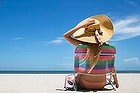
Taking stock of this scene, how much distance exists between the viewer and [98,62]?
871cm

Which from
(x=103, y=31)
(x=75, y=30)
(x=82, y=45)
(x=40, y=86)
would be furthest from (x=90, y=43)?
(x=40, y=86)

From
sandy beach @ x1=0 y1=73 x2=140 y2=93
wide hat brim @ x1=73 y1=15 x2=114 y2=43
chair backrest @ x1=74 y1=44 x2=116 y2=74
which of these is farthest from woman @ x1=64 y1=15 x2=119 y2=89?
sandy beach @ x1=0 y1=73 x2=140 y2=93

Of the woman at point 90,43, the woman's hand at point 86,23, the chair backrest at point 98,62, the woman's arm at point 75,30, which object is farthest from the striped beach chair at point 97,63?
the woman's hand at point 86,23

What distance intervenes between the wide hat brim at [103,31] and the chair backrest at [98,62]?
23 cm

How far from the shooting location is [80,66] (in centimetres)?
885

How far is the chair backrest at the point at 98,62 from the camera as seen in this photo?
8719mm

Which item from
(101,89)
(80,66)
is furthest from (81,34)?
(101,89)

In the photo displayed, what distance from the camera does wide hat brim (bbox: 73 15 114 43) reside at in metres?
8.80

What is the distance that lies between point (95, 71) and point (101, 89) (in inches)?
35.3

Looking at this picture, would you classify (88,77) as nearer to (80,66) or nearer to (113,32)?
(80,66)

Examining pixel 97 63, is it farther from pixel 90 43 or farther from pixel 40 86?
pixel 40 86

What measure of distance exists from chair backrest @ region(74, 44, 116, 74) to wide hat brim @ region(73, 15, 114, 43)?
0.76 feet

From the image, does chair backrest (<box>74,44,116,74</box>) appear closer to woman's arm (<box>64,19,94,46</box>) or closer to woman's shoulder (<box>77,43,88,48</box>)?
woman's shoulder (<box>77,43,88,48</box>)

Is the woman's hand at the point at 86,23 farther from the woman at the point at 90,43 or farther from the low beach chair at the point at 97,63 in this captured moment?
the low beach chair at the point at 97,63
